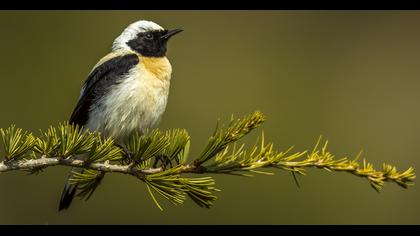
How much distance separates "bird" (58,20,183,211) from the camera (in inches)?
175

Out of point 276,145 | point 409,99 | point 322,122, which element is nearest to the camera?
point 276,145

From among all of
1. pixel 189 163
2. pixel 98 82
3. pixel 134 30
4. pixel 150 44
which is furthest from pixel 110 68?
pixel 189 163

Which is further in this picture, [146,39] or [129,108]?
[146,39]

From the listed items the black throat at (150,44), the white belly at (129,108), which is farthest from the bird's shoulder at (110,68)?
the black throat at (150,44)

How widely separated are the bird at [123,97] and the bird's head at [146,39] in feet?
0.74

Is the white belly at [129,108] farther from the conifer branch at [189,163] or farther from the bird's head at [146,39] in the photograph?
the conifer branch at [189,163]

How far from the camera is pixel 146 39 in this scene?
5.23 metres

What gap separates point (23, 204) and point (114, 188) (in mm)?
948

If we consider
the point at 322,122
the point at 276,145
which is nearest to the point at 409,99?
the point at 322,122

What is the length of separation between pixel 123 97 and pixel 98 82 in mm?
295

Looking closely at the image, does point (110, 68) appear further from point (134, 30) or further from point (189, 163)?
point (189, 163)

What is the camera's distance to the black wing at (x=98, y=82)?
15.0 feet

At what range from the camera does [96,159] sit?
113 inches

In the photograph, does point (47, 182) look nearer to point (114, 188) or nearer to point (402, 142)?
point (114, 188)
